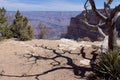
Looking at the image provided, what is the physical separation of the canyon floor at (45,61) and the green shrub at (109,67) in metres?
0.67

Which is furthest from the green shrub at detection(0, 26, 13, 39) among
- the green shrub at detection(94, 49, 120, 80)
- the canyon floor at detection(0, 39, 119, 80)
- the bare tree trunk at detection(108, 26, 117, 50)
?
the green shrub at detection(94, 49, 120, 80)

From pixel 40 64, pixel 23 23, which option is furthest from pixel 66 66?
pixel 23 23

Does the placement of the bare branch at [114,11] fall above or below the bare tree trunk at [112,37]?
above

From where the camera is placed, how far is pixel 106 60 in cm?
1026

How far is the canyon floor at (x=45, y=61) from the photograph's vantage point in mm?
10875

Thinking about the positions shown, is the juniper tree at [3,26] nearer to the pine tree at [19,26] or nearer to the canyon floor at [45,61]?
the pine tree at [19,26]

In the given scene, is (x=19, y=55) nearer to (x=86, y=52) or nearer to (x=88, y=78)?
(x=86, y=52)

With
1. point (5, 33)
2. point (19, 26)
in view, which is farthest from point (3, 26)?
point (19, 26)

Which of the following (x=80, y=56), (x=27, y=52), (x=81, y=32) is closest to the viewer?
(x=80, y=56)

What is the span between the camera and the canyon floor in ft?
35.7

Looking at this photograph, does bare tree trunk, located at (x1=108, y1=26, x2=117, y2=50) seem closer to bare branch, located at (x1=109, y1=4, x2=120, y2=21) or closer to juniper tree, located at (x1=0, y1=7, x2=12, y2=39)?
bare branch, located at (x1=109, y1=4, x2=120, y2=21)

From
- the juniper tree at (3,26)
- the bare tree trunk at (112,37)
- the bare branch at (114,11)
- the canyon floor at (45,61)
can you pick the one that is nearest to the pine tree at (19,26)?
the juniper tree at (3,26)

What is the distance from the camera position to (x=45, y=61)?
41.5ft

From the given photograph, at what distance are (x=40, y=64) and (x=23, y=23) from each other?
1492cm
